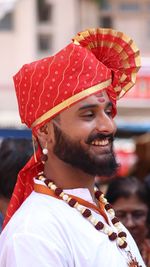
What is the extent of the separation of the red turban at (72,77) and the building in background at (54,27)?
13440 mm

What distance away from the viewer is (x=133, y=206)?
181 inches

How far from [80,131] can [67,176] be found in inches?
5.8

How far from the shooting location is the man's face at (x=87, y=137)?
8.98ft

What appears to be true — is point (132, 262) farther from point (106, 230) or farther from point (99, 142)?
point (99, 142)

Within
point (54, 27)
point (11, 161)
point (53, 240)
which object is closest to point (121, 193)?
point (11, 161)

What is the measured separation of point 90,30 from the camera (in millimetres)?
2941

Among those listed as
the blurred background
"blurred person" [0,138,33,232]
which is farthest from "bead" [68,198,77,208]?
the blurred background

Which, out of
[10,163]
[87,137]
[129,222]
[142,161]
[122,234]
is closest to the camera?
[87,137]

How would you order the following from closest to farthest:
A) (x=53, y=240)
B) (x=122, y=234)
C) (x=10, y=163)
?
(x=53, y=240)
(x=122, y=234)
(x=10, y=163)

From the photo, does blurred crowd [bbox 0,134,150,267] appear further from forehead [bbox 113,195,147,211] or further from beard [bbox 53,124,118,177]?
beard [bbox 53,124,118,177]

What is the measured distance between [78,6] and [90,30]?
15411 millimetres

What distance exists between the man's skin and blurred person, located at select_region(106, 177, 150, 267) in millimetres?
1673

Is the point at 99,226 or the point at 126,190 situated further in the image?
the point at 126,190

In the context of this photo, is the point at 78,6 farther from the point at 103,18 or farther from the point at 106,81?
the point at 106,81
